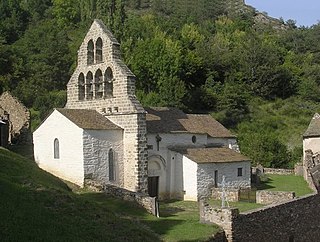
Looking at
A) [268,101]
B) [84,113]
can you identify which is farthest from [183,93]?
[84,113]

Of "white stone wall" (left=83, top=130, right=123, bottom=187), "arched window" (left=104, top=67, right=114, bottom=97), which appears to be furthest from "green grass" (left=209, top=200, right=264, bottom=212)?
"arched window" (left=104, top=67, right=114, bottom=97)

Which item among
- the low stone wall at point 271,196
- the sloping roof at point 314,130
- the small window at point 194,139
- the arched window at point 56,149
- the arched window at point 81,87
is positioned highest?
the arched window at point 81,87

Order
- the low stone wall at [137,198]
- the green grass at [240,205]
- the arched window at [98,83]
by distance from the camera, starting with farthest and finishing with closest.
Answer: the arched window at [98,83] → the green grass at [240,205] → the low stone wall at [137,198]

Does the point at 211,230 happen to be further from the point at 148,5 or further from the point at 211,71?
the point at 148,5

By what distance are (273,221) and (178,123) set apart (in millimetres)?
14248

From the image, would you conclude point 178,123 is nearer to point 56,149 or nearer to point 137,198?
point 56,149

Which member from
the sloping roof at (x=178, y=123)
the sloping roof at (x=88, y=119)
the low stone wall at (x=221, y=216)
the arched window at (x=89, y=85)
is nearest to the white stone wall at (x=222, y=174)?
the sloping roof at (x=178, y=123)

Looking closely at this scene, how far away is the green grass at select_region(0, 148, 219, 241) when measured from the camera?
15.4m

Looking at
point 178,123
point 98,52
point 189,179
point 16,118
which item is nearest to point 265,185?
point 178,123

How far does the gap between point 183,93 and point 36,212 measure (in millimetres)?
51045

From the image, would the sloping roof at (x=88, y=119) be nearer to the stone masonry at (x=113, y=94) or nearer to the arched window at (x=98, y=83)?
the stone masonry at (x=113, y=94)

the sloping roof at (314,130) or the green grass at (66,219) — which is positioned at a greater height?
the sloping roof at (314,130)

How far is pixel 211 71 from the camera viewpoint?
8488cm

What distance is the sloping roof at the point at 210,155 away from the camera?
32838 mm
